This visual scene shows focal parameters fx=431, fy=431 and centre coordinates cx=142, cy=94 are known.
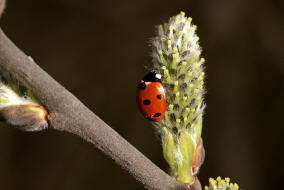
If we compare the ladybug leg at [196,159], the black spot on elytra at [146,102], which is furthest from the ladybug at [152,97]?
the ladybug leg at [196,159]

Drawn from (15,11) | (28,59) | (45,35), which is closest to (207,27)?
(45,35)

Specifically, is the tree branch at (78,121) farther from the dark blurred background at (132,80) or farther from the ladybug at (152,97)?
the dark blurred background at (132,80)

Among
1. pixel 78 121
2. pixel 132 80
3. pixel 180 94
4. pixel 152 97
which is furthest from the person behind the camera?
pixel 132 80

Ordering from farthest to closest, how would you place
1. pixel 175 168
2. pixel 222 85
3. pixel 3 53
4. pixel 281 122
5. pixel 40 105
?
pixel 222 85, pixel 281 122, pixel 175 168, pixel 40 105, pixel 3 53

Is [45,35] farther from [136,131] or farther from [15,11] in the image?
[136,131]

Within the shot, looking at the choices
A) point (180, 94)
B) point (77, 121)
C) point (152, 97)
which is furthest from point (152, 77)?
point (77, 121)

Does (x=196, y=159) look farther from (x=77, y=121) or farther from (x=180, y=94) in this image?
(x=77, y=121)
